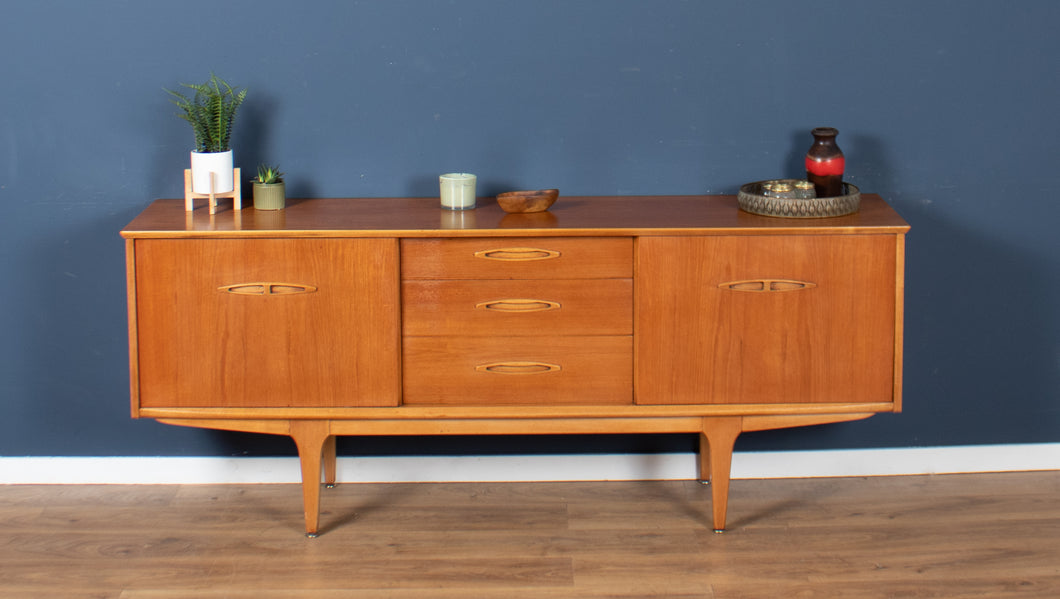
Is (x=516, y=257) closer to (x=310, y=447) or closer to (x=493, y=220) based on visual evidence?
(x=493, y=220)

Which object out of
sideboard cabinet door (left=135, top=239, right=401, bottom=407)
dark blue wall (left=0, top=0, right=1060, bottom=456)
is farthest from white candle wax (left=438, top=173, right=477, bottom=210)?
sideboard cabinet door (left=135, top=239, right=401, bottom=407)

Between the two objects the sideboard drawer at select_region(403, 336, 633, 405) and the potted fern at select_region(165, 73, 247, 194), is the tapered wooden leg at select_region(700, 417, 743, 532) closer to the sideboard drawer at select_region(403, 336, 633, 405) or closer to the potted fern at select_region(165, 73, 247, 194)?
the sideboard drawer at select_region(403, 336, 633, 405)

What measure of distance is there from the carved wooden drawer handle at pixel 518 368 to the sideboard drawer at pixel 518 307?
0.07 meters

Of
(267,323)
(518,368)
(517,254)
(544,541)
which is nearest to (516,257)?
(517,254)

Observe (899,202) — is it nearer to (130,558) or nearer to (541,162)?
(541,162)

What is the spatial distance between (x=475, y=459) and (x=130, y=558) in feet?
2.89

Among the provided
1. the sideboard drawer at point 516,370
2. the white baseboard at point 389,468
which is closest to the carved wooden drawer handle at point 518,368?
the sideboard drawer at point 516,370

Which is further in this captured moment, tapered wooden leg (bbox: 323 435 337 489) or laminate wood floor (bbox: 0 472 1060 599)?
tapered wooden leg (bbox: 323 435 337 489)

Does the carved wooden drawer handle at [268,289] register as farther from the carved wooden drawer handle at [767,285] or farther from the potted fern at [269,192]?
the carved wooden drawer handle at [767,285]

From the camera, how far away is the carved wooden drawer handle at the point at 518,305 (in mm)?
2750

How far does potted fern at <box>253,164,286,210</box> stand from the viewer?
2900 mm

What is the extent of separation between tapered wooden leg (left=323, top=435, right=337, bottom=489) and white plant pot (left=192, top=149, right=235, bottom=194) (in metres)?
0.71

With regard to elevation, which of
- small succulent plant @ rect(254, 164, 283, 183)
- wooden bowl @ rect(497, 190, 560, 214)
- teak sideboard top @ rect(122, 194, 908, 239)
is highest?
small succulent plant @ rect(254, 164, 283, 183)

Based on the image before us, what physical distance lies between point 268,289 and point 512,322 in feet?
1.77
